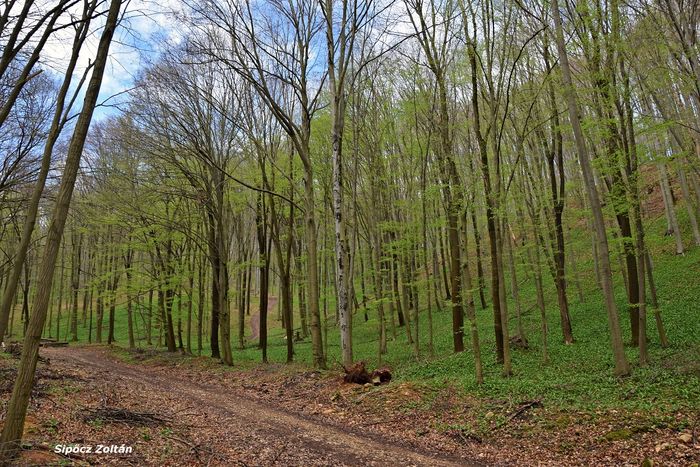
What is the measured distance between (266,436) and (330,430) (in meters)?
1.20

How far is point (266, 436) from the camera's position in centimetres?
625

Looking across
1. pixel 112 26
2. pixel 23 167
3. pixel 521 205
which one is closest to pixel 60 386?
pixel 23 167

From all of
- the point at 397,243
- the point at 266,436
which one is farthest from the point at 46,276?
the point at 397,243

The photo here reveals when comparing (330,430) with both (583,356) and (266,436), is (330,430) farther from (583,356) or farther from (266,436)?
(583,356)

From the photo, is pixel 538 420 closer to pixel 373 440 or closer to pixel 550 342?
pixel 373 440

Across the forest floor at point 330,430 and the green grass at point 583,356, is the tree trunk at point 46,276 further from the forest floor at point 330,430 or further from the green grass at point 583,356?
the green grass at point 583,356

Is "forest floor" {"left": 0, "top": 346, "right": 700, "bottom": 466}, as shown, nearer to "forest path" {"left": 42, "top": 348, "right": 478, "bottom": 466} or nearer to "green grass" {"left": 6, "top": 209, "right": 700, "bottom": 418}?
"forest path" {"left": 42, "top": 348, "right": 478, "bottom": 466}

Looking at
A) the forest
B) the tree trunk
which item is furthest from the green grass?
the tree trunk

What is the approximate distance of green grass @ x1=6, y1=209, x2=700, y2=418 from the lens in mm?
6824

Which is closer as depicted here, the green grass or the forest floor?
the forest floor

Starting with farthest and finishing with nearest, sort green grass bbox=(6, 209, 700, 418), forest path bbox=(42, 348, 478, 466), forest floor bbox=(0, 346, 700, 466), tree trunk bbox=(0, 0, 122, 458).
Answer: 1. green grass bbox=(6, 209, 700, 418)
2. forest path bbox=(42, 348, 478, 466)
3. forest floor bbox=(0, 346, 700, 466)
4. tree trunk bbox=(0, 0, 122, 458)

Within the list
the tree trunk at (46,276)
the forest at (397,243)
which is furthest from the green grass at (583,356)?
the tree trunk at (46,276)

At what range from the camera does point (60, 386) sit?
26.3ft

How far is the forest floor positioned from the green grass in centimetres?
72
